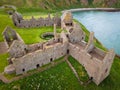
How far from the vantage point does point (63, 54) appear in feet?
186

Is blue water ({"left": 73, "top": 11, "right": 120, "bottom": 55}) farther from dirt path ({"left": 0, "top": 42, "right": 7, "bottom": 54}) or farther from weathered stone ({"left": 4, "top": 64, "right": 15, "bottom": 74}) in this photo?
weathered stone ({"left": 4, "top": 64, "right": 15, "bottom": 74})

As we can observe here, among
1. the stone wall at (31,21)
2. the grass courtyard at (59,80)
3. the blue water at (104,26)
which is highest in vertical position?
the stone wall at (31,21)

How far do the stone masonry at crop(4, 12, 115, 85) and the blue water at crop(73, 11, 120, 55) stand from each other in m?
35.3

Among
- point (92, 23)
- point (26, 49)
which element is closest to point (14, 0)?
point (92, 23)

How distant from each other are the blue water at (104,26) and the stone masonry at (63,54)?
35.3 meters

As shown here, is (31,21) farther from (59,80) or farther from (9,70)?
(59,80)

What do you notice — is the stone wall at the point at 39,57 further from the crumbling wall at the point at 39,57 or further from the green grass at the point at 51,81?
the green grass at the point at 51,81

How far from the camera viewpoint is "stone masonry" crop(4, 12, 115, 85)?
159 ft

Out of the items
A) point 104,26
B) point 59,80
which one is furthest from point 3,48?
point 104,26

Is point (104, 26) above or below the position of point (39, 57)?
below

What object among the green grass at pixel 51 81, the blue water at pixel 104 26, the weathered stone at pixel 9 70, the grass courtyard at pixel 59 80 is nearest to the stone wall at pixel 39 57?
the weathered stone at pixel 9 70

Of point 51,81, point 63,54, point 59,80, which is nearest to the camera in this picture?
point 51,81

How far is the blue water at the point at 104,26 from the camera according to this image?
9506cm

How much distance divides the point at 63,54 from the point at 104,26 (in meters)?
67.9
